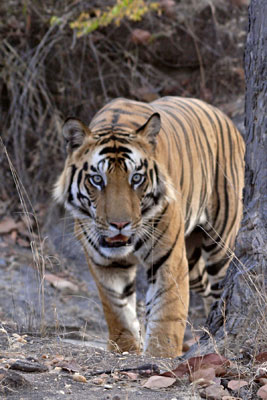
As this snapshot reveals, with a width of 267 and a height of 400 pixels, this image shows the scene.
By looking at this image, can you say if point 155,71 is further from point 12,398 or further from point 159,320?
point 12,398

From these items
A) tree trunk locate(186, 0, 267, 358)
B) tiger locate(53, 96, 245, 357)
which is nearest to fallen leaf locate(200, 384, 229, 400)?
tree trunk locate(186, 0, 267, 358)

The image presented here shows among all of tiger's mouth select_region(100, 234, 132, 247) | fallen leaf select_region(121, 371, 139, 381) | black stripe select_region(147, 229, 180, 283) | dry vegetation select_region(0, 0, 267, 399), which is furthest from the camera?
dry vegetation select_region(0, 0, 267, 399)

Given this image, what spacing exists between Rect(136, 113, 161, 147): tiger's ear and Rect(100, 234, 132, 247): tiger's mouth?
64 cm

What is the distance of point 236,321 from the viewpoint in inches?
117

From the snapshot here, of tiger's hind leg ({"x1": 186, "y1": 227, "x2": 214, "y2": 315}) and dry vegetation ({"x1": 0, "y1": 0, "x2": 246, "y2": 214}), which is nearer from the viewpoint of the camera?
tiger's hind leg ({"x1": 186, "y1": 227, "x2": 214, "y2": 315})

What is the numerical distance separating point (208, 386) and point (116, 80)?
243 inches

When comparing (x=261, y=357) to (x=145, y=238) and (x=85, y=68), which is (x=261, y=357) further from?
(x=85, y=68)

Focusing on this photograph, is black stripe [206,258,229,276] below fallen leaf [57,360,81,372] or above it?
below

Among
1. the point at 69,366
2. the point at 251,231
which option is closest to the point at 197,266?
the point at 251,231

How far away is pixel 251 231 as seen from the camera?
3113 millimetres

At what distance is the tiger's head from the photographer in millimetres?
3975

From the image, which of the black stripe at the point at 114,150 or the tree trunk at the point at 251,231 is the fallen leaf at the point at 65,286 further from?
the tree trunk at the point at 251,231

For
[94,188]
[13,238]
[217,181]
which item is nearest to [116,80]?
[13,238]

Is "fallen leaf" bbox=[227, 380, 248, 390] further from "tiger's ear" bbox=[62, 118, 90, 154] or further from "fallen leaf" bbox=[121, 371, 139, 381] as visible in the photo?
"tiger's ear" bbox=[62, 118, 90, 154]
